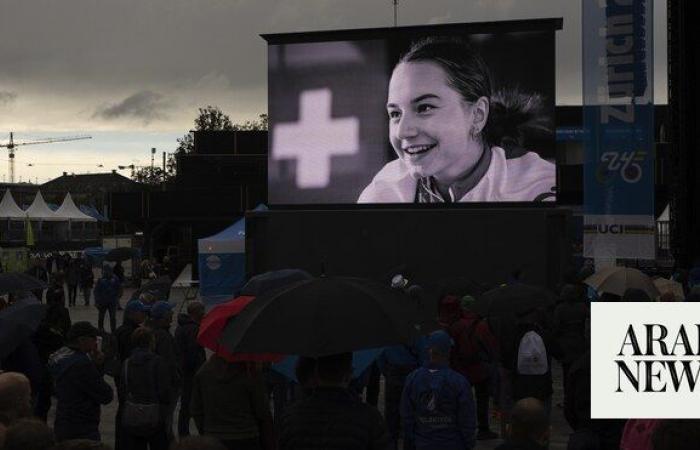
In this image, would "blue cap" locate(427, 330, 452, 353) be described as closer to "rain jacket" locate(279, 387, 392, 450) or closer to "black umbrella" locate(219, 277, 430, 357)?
"black umbrella" locate(219, 277, 430, 357)

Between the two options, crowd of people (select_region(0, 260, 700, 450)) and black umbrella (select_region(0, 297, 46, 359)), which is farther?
black umbrella (select_region(0, 297, 46, 359))

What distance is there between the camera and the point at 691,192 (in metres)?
23.6

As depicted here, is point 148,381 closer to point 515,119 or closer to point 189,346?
point 189,346

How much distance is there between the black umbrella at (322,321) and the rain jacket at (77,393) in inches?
115

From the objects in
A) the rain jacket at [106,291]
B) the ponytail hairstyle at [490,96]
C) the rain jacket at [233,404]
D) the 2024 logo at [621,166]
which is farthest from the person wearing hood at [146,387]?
the ponytail hairstyle at [490,96]

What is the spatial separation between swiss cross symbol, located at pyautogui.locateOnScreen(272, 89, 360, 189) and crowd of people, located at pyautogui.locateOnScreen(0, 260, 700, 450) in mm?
14006

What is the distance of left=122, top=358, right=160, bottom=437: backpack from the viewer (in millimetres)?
8555

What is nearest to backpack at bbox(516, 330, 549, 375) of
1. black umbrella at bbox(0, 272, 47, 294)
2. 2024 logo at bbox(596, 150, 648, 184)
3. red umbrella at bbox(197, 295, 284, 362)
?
red umbrella at bbox(197, 295, 284, 362)

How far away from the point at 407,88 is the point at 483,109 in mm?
2177

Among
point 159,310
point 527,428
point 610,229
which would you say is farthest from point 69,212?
point 527,428

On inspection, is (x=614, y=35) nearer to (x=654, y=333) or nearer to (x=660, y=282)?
(x=660, y=282)

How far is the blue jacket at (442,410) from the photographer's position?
7699 mm

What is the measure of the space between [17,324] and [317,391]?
4.81 m

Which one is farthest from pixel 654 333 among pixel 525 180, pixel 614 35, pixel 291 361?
pixel 525 180
